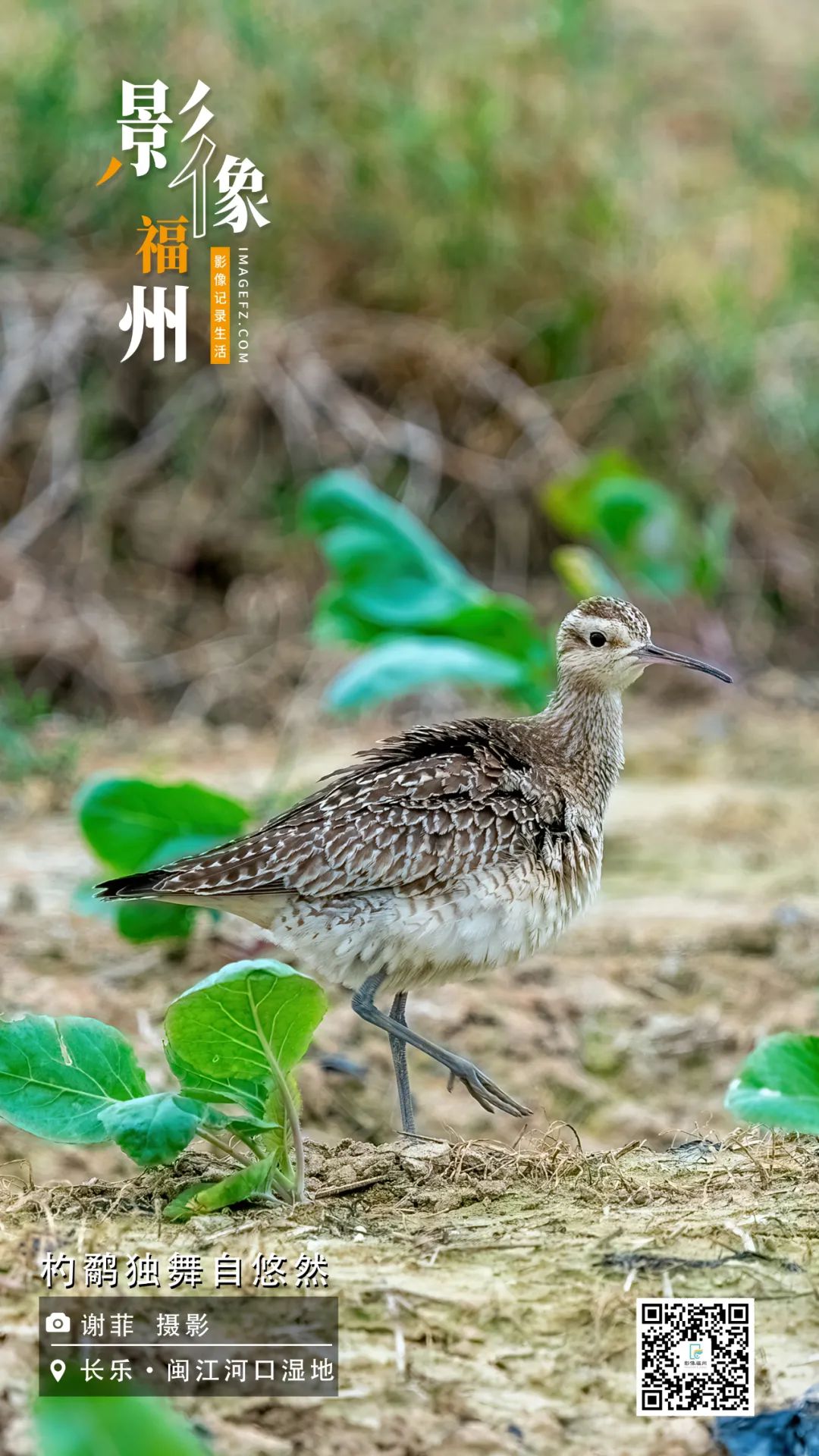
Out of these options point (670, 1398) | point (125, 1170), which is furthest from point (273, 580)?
point (670, 1398)

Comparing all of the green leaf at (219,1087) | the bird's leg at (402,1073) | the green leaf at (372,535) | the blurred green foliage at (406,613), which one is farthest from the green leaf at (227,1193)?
the green leaf at (372,535)

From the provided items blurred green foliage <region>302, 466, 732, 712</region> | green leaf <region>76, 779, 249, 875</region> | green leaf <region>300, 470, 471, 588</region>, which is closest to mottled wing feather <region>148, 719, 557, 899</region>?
green leaf <region>76, 779, 249, 875</region>

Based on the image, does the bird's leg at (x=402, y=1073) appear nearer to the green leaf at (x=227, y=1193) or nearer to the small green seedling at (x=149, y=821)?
the green leaf at (x=227, y=1193)

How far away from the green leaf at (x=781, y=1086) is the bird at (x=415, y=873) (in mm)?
678

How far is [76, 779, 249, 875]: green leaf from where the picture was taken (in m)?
4.52

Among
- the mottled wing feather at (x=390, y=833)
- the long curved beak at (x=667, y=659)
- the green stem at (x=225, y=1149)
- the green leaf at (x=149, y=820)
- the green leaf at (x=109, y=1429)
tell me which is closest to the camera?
the green leaf at (x=109, y=1429)

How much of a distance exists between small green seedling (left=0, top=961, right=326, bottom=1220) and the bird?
0.51 metres

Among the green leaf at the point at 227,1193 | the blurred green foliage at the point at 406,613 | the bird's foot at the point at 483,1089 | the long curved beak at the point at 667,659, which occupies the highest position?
the blurred green foliage at the point at 406,613

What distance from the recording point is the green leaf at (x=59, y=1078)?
2.95m

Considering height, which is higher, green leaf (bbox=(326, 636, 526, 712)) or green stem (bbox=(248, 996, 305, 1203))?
green leaf (bbox=(326, 636, 526, 712))

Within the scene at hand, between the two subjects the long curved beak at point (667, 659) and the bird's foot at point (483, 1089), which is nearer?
the bird's foot at point (483, 1089)

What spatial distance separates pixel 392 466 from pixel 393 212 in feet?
4.15

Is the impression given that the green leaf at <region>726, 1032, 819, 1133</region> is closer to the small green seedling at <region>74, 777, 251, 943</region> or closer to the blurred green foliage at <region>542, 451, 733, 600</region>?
the small green seedling at <region>74, 777, 251, 943</region>

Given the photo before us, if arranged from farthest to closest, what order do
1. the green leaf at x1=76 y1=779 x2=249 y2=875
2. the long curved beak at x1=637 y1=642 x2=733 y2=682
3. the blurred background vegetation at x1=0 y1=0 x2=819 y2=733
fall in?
the blurred background vegetation at x1=0 y1=0 x2=819 y2=733 < the green leaf at x1=76 y1=779 x2=249 y2=875 < the long curved beak at x1=637 y1=642 x2=733 y2=682
